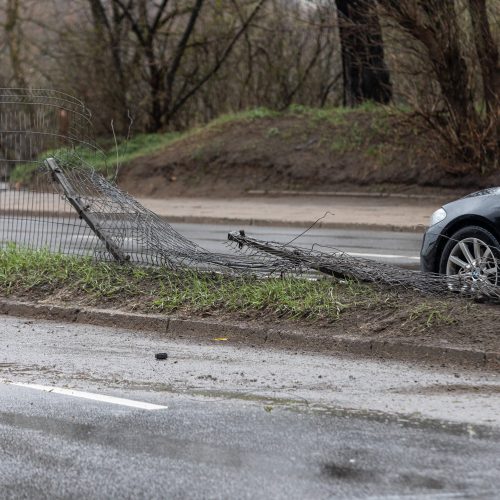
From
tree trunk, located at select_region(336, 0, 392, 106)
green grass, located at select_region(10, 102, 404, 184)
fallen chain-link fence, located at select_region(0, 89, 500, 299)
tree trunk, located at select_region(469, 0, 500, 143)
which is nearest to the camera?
fallen chain-link fence, located at select_region(0, 89, 500, 299)

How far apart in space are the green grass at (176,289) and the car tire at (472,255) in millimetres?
1078

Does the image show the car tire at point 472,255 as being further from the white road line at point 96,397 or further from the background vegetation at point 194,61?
the background vegetation at point 194,61

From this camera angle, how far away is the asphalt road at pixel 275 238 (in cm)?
1209

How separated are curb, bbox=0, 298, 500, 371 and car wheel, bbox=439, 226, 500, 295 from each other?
1231 mm

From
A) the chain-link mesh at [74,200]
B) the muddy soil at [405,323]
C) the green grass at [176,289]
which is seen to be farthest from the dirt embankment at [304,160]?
the muddy soil at [405,323]

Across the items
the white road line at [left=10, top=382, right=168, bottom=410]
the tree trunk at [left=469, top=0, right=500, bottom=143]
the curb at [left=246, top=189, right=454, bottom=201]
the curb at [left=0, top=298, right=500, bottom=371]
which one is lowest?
the white road line at [left=10, top=382, right=168, bottom=410]

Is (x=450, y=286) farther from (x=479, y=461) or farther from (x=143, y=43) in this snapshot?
(x=143, y=43)

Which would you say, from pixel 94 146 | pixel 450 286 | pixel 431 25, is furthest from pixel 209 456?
pixel 431 25

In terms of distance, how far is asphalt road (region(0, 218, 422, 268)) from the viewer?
476 inches

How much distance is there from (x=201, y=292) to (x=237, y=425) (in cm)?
342

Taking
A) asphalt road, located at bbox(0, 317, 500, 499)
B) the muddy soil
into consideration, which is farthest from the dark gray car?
asphalt road, located at bbox(0, 317, 500, 499)

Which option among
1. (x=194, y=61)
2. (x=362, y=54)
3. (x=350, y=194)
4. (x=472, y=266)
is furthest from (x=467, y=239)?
(x=194, y=61)

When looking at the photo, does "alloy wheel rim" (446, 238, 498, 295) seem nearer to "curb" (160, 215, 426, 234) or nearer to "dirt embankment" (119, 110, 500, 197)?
"curb" (160, 215, 426, 234)

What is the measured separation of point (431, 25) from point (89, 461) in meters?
17.9
